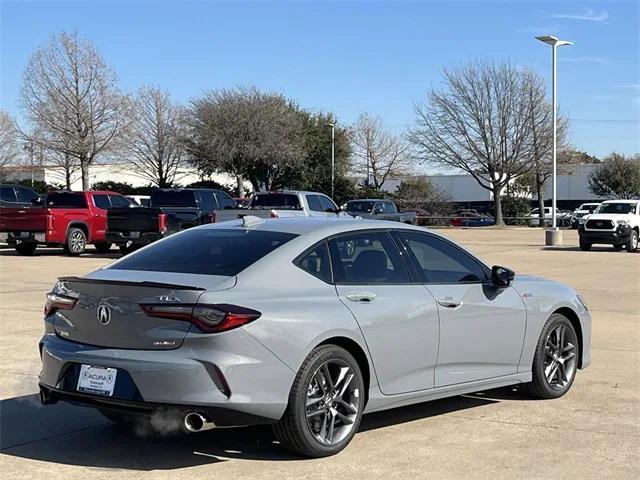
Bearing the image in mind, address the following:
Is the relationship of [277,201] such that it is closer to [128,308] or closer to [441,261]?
[441,261]

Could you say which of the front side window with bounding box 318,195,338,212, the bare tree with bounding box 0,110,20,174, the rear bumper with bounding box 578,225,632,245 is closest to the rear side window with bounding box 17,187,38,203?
the front side window with bounding box 318,195,338,212

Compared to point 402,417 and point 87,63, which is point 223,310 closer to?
point 402,417

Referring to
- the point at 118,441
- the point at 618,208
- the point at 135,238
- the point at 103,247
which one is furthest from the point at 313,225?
the point at 618,208

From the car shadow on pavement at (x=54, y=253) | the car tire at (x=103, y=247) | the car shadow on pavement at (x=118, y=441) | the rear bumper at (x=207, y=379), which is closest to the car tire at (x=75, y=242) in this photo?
the car shadow on pavement at (x=54, y=253)

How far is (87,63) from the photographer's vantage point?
1764 inches

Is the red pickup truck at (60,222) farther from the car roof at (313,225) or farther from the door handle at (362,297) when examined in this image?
the door handle at (362,297)

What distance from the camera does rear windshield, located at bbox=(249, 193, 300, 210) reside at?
23484 mm

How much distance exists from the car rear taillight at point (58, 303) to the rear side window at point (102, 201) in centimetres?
2004

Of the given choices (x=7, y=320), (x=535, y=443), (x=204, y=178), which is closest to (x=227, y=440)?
(x=535, y=443)

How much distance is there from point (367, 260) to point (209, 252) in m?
1.12

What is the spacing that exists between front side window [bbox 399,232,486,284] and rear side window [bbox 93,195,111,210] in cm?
1994

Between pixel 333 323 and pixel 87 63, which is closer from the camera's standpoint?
pixel 333 323

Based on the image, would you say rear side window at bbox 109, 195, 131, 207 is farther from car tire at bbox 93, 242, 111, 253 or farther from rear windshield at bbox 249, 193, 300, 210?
rear windshield at bbox 249, 193, 300, 210

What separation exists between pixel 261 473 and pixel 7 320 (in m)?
7.17
